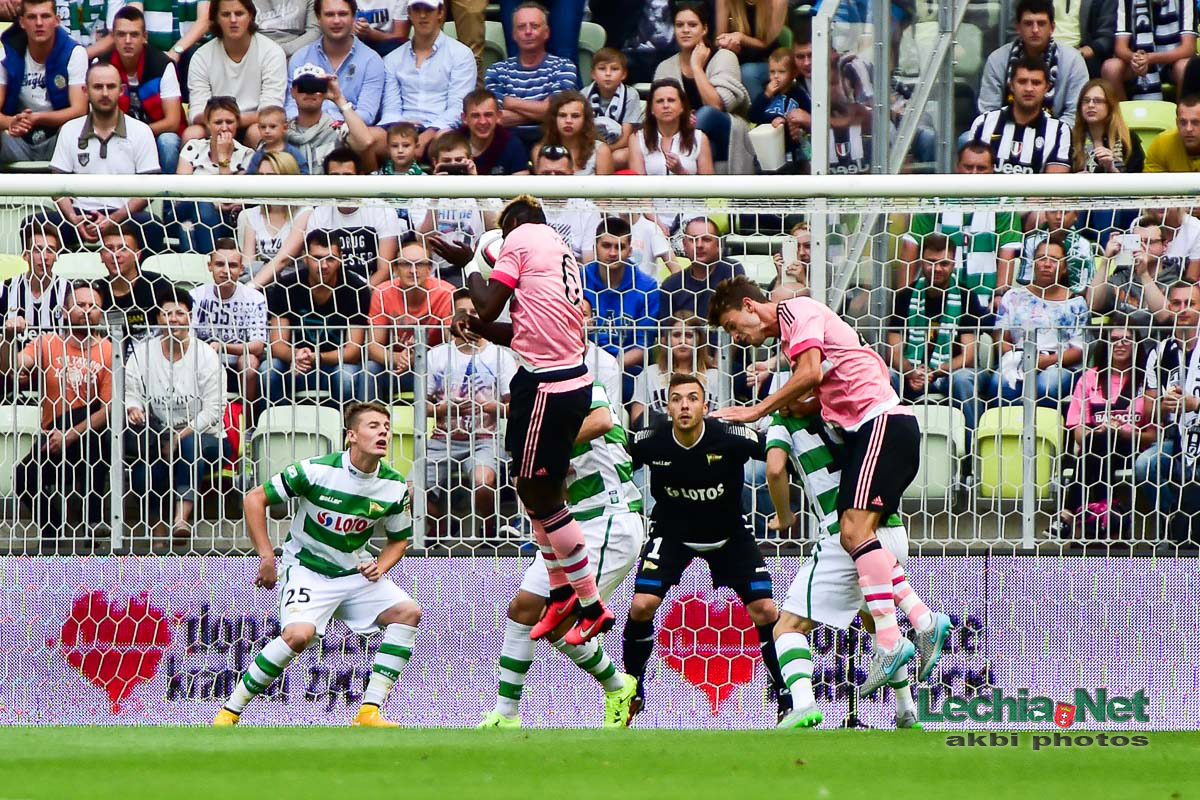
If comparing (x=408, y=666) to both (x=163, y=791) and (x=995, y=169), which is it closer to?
(x=163, y=791)

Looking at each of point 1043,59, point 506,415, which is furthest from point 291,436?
point 1043,59

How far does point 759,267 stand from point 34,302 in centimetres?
367

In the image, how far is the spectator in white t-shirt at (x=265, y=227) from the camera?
8.31m

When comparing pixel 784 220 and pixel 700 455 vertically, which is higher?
pixel 784 220

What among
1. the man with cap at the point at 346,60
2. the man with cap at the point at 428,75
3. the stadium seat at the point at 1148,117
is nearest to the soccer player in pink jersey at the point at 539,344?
the man with cap at the point at 428,75

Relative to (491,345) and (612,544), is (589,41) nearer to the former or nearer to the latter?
(491,345)

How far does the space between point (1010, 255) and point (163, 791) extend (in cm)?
506

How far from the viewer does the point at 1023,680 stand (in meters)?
8.12

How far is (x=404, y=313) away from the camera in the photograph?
26.8 feet

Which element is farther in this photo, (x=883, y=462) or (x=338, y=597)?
(x=338, y=597)

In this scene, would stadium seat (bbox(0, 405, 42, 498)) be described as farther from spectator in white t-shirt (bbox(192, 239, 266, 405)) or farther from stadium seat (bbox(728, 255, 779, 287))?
stadium seat (bbox(728, 255, 779, 287))

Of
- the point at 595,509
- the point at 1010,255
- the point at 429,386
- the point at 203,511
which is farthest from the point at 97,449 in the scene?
the point at 1010,255

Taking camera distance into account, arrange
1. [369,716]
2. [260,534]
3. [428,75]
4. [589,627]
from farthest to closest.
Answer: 1. [428,75]
2. [369,716]
3. [260,534]
4. [589,627]

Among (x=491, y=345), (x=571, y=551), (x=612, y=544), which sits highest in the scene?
(x=491, y=345)
